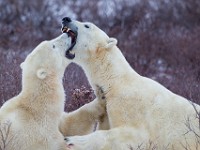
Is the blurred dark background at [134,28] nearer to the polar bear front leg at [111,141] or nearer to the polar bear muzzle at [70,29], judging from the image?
the polar bear muzzle at [70,29]

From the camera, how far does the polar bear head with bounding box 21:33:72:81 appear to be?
163 inches

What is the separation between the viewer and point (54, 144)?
3.99m

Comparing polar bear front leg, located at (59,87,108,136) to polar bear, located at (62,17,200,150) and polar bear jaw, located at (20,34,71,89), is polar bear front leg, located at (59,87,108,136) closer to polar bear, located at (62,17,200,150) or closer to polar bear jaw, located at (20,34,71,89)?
polar bear, located at (62,17,200,150)

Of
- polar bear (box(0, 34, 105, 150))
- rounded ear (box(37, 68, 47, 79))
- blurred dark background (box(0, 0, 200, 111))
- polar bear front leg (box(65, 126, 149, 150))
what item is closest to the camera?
polar bear front leg (box(65, 126, 149, 150))

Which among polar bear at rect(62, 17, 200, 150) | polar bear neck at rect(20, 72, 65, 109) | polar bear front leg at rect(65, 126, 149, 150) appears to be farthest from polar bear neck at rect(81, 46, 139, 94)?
polar bear front leg at rect(65, 126, 149, 150)

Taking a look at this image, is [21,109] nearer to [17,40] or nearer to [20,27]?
[17,40]

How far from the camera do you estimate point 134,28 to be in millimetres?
13039

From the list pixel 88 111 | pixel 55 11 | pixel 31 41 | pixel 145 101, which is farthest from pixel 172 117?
pixel 55 11

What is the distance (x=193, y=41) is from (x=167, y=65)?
0.75 m

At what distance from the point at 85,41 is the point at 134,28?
8.82 m

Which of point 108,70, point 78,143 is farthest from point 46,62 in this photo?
point 78,143

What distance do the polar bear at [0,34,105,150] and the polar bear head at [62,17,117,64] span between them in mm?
47

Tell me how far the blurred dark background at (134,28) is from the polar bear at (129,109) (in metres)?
3.21

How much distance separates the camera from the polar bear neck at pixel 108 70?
417 cm
